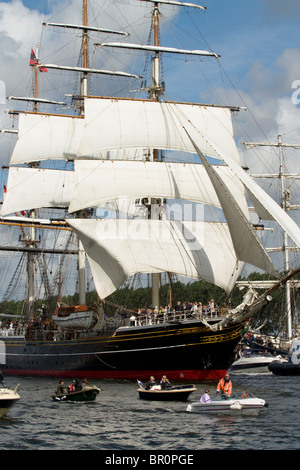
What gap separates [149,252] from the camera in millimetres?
49812

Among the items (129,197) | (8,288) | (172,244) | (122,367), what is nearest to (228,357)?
(122,367)

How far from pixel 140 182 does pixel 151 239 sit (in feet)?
15.9

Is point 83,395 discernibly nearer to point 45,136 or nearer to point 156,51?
point 156,51

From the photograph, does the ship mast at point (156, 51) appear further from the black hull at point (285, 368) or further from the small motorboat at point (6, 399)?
the small motorboat at point (6, 399)

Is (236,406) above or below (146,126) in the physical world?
below

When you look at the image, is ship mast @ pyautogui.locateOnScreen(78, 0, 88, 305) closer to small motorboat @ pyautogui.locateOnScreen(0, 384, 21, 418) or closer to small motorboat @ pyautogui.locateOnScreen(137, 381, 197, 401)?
small motorboat @ pyautogui.locateOnScreen(137, 381, 197, 401)

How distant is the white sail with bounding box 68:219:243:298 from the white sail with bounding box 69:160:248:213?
7.26 ft

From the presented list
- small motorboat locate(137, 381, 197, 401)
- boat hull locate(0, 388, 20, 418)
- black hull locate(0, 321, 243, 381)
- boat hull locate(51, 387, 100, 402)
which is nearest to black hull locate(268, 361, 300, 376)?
black hull locate(0, 321, 243, 381)

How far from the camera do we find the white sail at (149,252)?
162 feet

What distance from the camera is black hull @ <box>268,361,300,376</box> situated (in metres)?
56.2

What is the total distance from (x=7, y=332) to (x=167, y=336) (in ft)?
90.0

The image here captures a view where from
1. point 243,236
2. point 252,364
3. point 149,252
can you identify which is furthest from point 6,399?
point 252,364

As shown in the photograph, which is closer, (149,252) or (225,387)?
(225,387)
